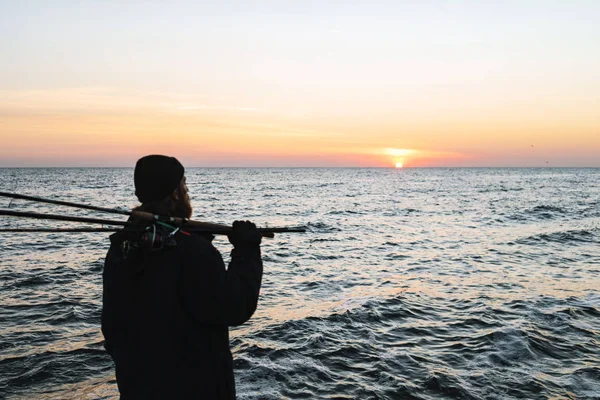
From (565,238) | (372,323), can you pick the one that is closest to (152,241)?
(372,323)

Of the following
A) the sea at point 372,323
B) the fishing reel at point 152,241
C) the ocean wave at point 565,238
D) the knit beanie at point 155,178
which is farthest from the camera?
the ocean wave at point 565,238

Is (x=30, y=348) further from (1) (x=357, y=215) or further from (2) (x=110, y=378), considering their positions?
(1) (x=357, y=215)

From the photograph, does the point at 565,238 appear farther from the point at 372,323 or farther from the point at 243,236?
the point at 243,236

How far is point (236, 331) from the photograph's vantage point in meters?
9.76

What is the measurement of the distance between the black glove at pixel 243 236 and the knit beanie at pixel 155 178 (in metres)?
0.47

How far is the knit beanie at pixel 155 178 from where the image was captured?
2836 mm

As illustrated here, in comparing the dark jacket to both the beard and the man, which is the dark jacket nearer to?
the man

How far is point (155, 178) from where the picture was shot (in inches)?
111

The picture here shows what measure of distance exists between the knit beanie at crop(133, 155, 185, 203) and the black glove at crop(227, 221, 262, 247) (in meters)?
0.47

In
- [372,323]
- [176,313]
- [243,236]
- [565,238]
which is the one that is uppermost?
[243,236]

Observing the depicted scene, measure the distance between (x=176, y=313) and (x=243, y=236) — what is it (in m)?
0.61

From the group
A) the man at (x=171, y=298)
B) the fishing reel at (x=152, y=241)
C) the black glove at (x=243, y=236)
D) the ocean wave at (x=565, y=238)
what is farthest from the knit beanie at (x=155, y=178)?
the ocean wave at (x=565, y=238)

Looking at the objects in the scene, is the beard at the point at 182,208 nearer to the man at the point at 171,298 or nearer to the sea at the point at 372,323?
the man at the point at 171,298

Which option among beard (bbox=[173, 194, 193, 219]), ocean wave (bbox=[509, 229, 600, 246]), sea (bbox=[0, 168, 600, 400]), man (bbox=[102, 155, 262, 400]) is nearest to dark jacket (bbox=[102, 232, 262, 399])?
man (bbox=[102, 155, 262, 400])
